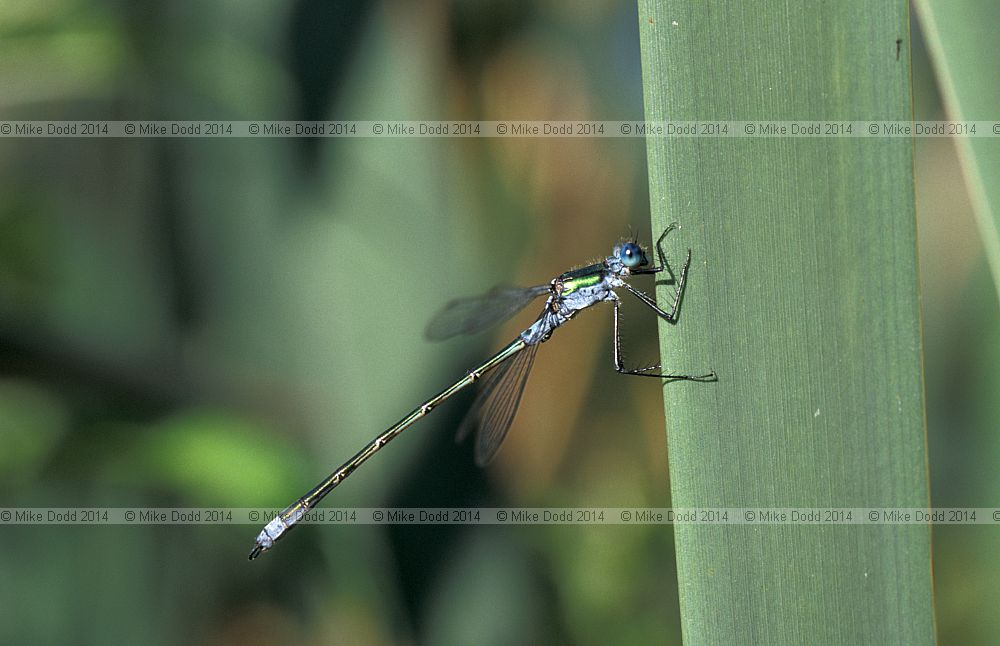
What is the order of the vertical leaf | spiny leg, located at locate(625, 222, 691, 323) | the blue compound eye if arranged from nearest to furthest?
the vertical leaf, spiny leg, located at locate(625, 222, 691, 323), the blue compound eye

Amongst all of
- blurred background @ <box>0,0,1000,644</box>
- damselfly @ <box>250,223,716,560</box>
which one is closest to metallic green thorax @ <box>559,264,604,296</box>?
damselfly @ <box>250,223,716,560</box>

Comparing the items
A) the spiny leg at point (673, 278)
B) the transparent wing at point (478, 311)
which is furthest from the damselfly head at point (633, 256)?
the spiny leg at point (673, 278)

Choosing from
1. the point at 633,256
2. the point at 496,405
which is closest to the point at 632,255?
the point at 633,256

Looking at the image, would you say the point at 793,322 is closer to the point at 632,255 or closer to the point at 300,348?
the point at 632,255

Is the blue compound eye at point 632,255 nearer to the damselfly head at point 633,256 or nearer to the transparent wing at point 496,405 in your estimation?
the damselfly head at point 633,256

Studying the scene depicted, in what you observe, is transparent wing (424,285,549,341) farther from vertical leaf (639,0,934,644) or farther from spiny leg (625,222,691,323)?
vertical leaf (639,0,934,644)

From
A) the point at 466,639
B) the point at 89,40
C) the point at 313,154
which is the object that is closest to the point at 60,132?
the point at 89,40

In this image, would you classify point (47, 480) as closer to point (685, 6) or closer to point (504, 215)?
point (504, 215)
